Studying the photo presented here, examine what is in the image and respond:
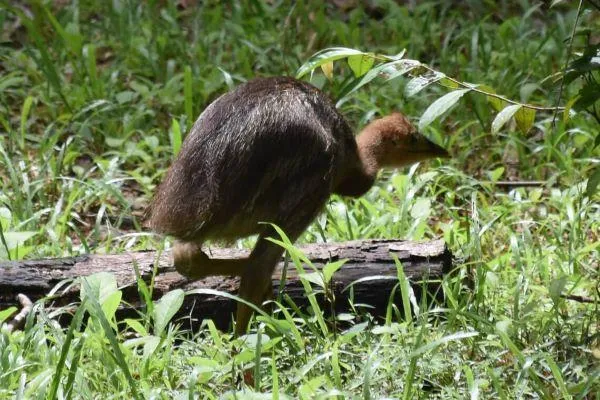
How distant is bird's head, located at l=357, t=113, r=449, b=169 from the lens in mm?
5668

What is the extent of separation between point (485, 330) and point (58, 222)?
8.33ft

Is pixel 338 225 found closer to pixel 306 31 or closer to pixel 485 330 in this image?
pixel 485 330

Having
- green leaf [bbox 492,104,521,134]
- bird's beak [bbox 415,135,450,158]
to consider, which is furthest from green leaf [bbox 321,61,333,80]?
bird's beak [bbox 415,135,450,158]

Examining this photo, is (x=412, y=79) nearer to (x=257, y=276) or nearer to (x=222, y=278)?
(x=257, y=276)

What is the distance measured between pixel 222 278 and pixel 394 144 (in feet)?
4.19

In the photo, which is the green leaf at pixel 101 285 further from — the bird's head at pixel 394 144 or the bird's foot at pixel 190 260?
the bird's head at pixel 394 144

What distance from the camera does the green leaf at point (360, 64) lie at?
3881mm

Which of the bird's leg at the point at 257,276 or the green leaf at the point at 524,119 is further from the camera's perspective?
the bird's leg at the point at 257,276

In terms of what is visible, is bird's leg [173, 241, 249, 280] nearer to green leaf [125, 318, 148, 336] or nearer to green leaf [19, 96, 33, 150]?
green leaf [125, 318, 148, 336]

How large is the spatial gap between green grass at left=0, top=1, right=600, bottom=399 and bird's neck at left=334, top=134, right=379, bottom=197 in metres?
0.28

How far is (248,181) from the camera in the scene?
4688mm

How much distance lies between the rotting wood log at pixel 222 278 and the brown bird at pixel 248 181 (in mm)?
122

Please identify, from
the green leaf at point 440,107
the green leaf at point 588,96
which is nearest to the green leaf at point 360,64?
the green leaf at point 440,107

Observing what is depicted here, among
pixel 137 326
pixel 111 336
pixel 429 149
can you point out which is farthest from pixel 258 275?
pixel 429 149
